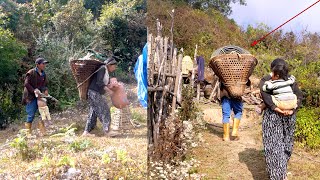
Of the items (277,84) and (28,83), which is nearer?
(28,83)

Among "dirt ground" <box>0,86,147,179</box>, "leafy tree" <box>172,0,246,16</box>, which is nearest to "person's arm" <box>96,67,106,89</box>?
"dirt ground" <box>0,86,147,179</box>

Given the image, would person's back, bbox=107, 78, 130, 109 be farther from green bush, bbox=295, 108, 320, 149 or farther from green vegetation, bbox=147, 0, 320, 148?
green vegetation, bbox=147, 0, 320, 148

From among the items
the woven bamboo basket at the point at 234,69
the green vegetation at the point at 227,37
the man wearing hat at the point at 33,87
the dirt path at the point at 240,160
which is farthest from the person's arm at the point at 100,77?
the green vegetation at the point at 227,37

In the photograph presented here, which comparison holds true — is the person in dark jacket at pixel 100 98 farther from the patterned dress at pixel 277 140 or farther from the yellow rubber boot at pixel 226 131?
the yellow rubber boot at pixel 226 131

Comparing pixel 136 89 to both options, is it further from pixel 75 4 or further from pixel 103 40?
pixel 75 4

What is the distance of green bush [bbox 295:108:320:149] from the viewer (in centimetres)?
445

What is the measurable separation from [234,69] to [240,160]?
0.98 meters

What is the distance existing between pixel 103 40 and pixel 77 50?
5.4 inches

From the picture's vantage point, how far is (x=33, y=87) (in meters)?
1.83

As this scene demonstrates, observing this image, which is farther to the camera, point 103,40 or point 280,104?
point 280,104

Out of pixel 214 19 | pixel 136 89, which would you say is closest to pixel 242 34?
pixel 214 19

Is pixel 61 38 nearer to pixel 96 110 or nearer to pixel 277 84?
pixel 96 110

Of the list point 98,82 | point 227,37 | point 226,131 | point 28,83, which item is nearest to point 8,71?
point 28,83

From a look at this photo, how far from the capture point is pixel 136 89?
75.3 inches
